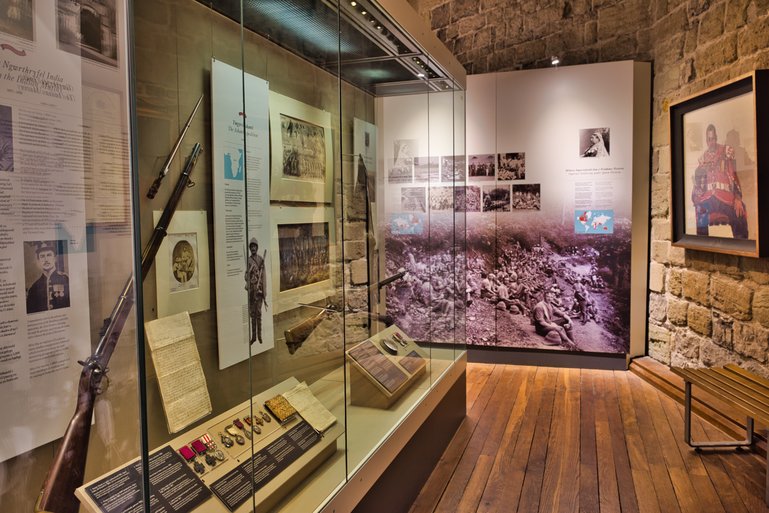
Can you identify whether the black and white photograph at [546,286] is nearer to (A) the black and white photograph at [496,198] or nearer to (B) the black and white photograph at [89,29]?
(A) the black and white photograph at [496,198]

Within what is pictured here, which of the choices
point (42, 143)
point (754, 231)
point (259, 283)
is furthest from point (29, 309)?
point (754, 231)

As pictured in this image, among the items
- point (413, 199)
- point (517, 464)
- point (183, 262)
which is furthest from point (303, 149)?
point (517, 464)

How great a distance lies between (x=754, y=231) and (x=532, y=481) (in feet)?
7.46

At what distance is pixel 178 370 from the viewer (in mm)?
1358

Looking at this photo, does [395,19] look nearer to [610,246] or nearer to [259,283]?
[259,283]

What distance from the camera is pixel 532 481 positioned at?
306 cm

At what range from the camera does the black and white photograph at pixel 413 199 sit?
281 cm

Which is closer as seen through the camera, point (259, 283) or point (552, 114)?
point (259, 283)

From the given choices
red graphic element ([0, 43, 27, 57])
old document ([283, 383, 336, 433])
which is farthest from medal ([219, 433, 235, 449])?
red graphic element ([0, 43, 27, 57])

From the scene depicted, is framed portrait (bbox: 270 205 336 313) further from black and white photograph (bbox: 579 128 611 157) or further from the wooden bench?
black and white photograph (bbox: 579 128 611 157)

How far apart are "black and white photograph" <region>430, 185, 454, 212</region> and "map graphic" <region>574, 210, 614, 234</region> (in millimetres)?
2238

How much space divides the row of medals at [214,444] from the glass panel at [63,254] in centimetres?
24

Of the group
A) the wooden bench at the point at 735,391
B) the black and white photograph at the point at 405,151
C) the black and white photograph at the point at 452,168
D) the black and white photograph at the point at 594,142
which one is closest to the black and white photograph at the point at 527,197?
the black and white photograph at the point at 594,142

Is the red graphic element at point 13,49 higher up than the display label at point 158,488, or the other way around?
the red graphic element at point 13,49
